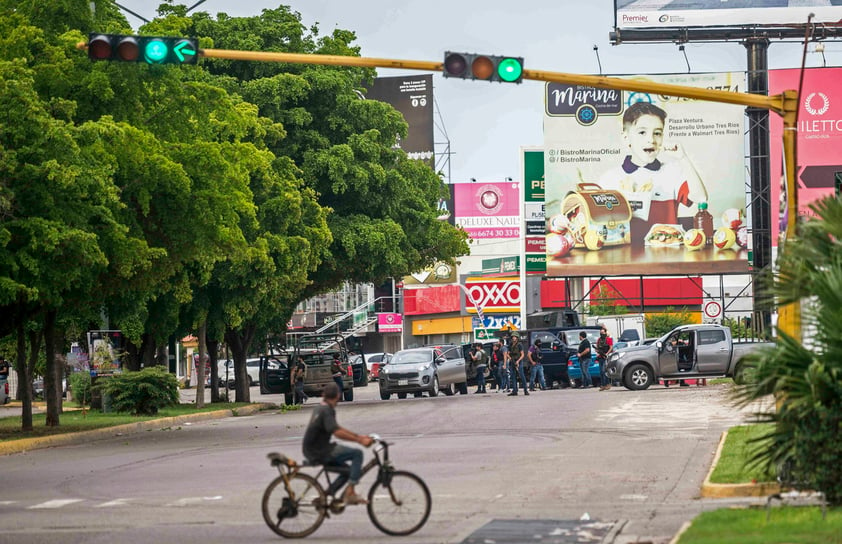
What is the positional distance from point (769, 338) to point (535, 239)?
6680 centimetres

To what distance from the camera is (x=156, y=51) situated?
52.0ft

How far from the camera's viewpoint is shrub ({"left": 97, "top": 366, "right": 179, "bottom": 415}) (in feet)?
115

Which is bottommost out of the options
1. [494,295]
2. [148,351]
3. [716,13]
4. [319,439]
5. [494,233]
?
[319,439]

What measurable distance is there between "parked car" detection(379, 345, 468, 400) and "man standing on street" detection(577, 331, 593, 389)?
4.04 metres

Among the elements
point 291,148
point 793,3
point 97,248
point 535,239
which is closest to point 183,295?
point 97,248

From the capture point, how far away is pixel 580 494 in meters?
15.4

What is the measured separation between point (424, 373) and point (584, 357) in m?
5.17

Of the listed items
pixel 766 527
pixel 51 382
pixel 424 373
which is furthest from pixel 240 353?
pixel 766 527

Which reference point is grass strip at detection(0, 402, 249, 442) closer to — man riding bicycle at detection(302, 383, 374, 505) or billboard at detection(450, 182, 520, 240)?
man riding bicycle at detection(302, 383, 374, 505)

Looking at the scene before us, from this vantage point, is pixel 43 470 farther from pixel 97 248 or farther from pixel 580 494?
pixel 580 494

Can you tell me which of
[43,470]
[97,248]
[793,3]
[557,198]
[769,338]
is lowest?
[43,470]

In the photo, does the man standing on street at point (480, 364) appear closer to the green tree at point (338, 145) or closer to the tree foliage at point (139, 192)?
the green tree at point (338, 145)

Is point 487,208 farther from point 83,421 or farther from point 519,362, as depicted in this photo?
point 83,421

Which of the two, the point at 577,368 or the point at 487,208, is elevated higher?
the point at 487,208
